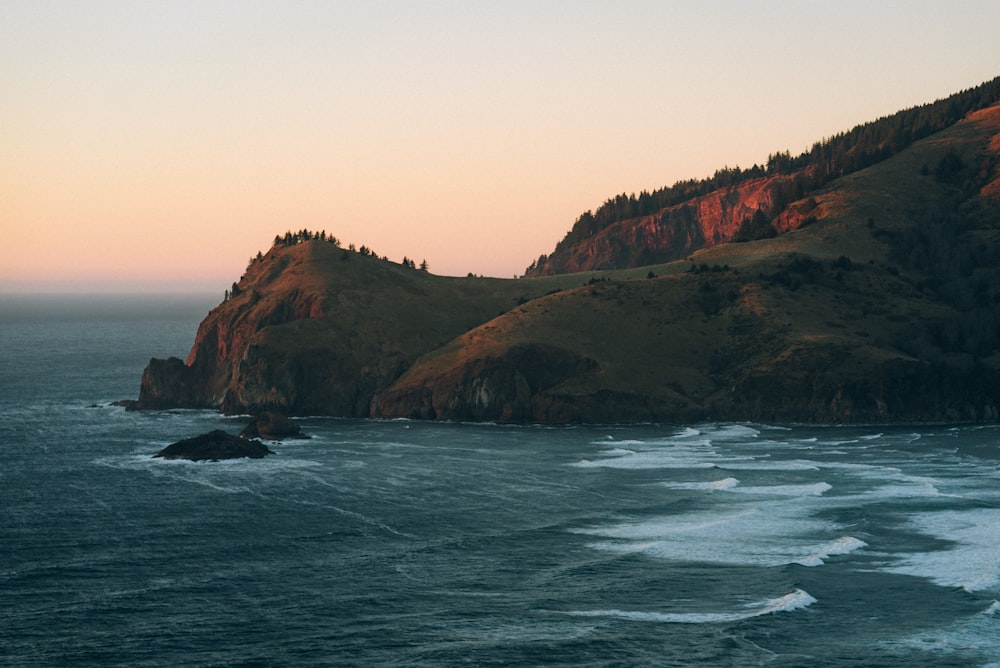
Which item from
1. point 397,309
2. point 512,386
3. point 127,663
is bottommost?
point 127,663

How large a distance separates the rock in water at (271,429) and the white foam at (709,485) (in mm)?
51570

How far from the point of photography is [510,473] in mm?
117500

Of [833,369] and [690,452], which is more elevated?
[833,369]

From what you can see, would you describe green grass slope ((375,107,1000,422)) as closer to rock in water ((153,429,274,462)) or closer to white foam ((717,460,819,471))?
white foam ((717,460,819,471))

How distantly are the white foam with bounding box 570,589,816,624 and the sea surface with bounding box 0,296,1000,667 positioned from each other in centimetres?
20

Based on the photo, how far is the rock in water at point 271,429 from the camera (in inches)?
5591

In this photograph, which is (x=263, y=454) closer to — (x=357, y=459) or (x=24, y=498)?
(x=357, y=459)

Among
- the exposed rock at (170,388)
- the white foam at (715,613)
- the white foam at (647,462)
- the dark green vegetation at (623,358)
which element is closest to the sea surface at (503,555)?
the white foam at (715,613)

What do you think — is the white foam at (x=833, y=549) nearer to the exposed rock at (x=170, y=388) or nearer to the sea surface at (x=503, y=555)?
the sea surface at (x=503, y=555)

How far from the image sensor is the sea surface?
6241 centimetres

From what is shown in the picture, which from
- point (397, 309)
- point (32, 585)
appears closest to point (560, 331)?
point (397, 309)

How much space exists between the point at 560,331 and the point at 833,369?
135 ft

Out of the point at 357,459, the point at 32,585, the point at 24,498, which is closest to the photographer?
the point at 32,585

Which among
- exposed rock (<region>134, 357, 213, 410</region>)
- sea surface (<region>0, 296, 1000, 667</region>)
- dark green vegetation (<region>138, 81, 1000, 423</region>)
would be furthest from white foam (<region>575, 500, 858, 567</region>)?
exposed rock (<region>134, 357, 213, 410</region>)
